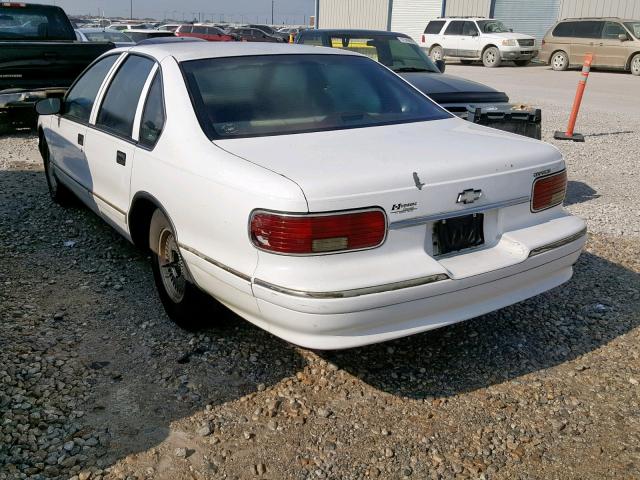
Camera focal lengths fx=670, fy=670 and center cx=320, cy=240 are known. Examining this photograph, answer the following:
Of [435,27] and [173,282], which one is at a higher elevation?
[435,27]

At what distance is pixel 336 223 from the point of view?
Result: 9.18 ft

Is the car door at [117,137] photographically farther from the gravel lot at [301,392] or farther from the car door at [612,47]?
the car door at [612,47]

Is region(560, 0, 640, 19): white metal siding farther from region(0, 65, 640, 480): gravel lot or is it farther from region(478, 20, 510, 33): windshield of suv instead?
region(0, 65, 640, 480): gravel lot

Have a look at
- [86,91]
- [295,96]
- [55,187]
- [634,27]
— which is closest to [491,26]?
[634,27]

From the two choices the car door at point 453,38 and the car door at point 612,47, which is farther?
the car door at point 453,38

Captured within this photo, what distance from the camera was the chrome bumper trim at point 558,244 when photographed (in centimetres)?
329

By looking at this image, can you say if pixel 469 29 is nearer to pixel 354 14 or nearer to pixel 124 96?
pixel 354 14

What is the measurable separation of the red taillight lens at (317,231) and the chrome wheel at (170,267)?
1116 millimetres

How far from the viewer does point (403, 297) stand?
2877mm

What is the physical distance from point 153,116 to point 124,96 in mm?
664

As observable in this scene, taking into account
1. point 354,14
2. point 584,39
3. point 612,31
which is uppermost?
point 354,14

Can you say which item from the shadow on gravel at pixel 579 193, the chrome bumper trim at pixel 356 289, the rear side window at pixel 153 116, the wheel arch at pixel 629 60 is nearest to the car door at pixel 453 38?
the wheel arch at pixel 629 60

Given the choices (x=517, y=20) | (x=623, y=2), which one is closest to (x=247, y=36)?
(x=517, y=20)

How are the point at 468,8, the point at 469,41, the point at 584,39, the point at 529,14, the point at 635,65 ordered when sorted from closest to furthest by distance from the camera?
the point at 635,65 → the point at 584,39 → the point at 469,41 → the point at 529,14 → the point at 468,8
